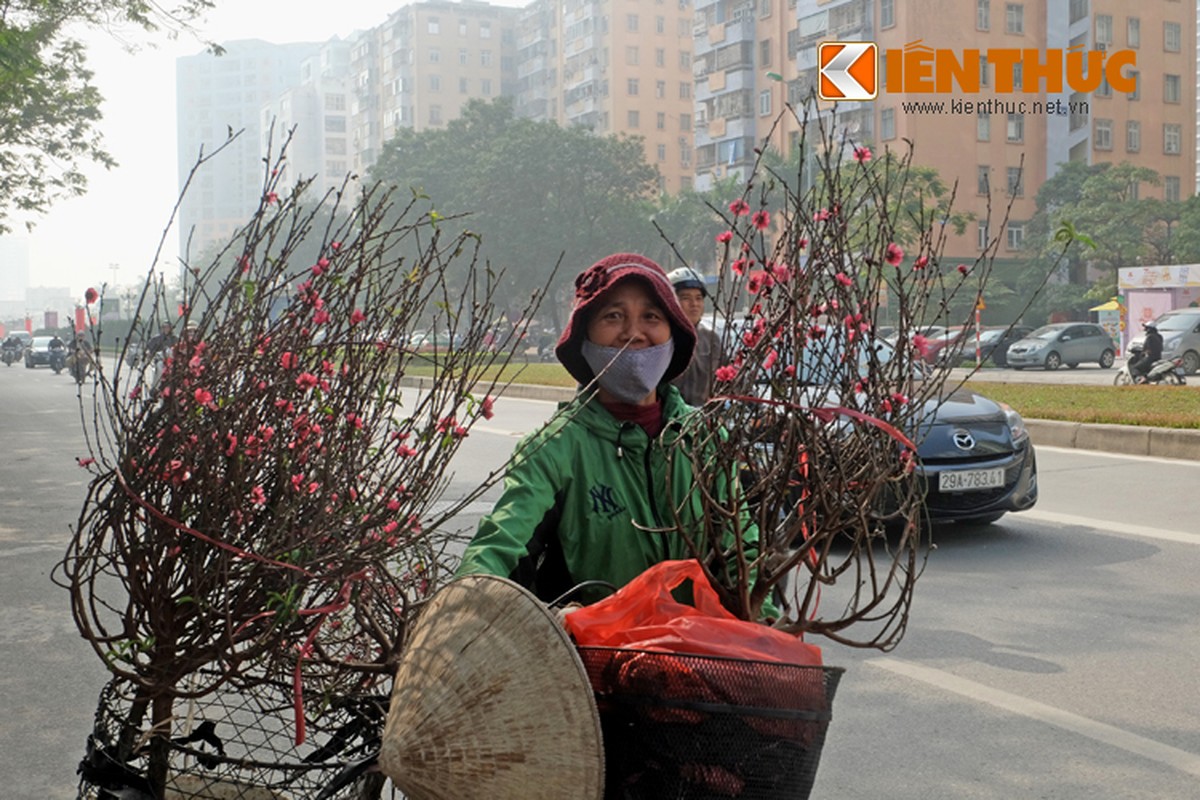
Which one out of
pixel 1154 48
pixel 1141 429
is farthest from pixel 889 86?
pixel 1141 429

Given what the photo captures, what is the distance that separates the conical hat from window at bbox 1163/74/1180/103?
70.8 metres

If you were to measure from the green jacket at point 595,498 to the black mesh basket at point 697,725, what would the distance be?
0.60 m

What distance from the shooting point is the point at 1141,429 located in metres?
12.4

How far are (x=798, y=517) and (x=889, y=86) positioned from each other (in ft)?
195

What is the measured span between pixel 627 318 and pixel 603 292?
0.06 m

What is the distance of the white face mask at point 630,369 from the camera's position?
233 cm

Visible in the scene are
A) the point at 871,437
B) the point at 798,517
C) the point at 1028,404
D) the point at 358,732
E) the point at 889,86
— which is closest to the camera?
the point at 358,732

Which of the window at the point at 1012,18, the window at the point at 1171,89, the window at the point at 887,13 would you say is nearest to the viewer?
the window at the point at 887,13

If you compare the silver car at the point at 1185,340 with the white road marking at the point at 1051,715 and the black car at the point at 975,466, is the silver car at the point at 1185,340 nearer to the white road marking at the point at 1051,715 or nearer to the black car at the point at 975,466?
the black car at the point at 975,466

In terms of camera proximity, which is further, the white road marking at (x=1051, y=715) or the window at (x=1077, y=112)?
the window at (x=1077, y=112)

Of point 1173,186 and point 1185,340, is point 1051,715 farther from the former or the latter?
point 1173,186

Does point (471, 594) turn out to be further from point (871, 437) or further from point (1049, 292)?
point (1049, 292)

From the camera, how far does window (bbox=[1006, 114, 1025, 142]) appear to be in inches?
2432

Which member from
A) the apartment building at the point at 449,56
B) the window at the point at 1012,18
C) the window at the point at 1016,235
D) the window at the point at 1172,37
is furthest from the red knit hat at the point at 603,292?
the apartment building at the point at 449,56
